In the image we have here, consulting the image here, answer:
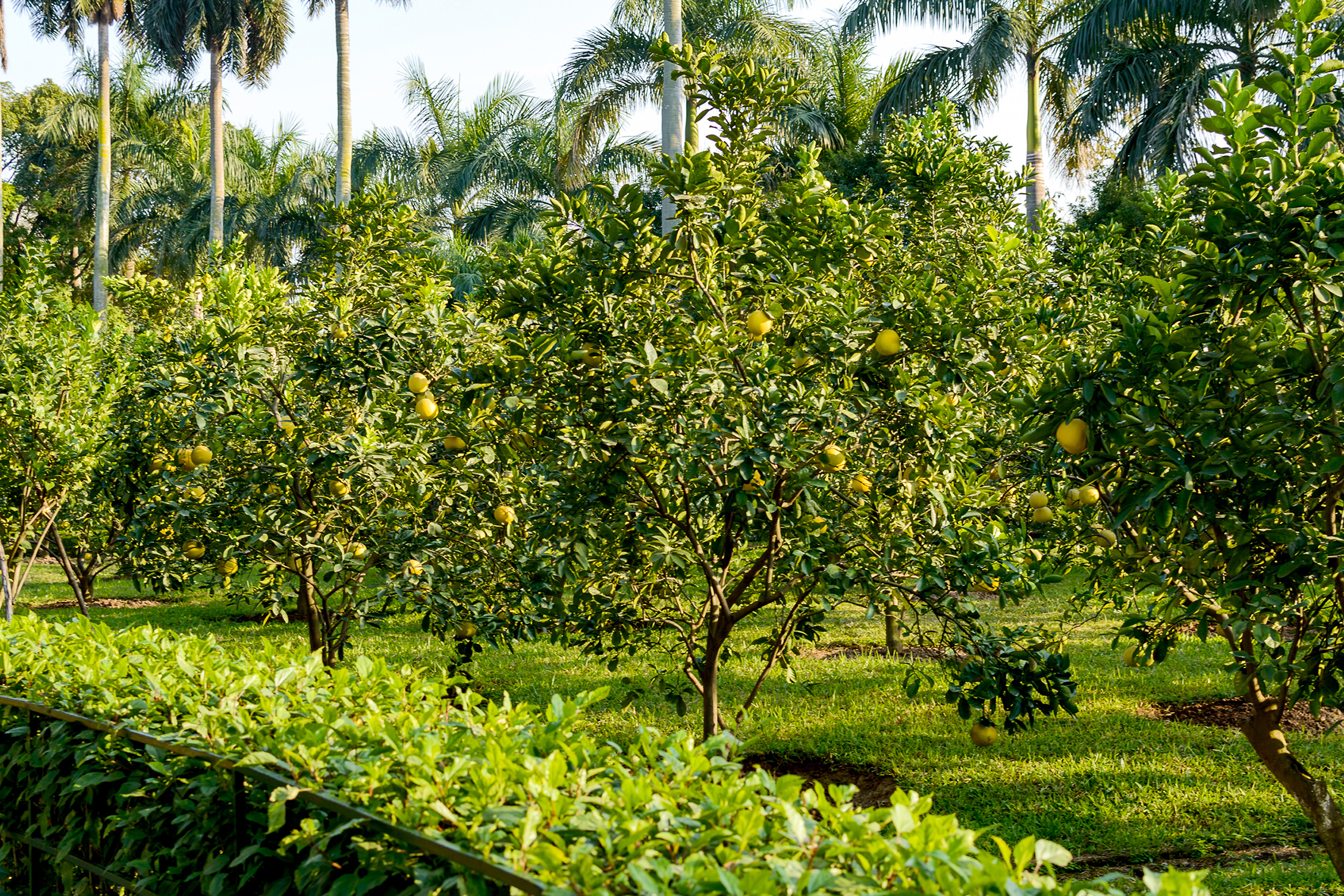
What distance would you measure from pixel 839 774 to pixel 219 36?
22751mm

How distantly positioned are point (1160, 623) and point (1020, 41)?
15721mm

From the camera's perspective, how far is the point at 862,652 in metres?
10.3

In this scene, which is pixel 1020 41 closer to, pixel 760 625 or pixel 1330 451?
pixel 760 625

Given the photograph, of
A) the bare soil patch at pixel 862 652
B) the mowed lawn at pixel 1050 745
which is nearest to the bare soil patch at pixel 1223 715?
the mowed lawn at pixel 1050 745

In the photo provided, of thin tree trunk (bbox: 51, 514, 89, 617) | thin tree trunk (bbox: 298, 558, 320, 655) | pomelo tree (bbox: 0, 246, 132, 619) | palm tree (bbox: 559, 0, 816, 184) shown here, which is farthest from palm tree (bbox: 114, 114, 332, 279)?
thin tree trunk (bbox: 298, 558, 320, 655)

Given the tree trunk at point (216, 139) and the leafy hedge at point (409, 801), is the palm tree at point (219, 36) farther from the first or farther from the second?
the leafy hedge at point (409, 801)

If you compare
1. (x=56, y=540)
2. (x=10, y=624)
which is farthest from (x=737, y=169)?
(x=56, y=540)

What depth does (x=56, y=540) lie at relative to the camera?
10938 millimetres

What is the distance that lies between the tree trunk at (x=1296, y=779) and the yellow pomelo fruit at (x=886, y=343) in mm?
2044

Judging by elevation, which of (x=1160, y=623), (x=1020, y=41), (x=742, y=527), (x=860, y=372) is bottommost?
(x=1160, y=623)

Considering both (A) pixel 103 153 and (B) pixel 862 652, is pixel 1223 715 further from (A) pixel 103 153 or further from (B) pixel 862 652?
(A) pixel 103 153

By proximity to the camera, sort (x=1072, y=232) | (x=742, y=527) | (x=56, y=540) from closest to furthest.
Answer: (x=742, y=527)
(x=1072, y=232)
(x=56, y=540)

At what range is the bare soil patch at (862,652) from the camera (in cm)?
1000

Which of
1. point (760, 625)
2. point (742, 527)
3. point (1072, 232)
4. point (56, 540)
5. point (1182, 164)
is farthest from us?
point (1182, 164)
